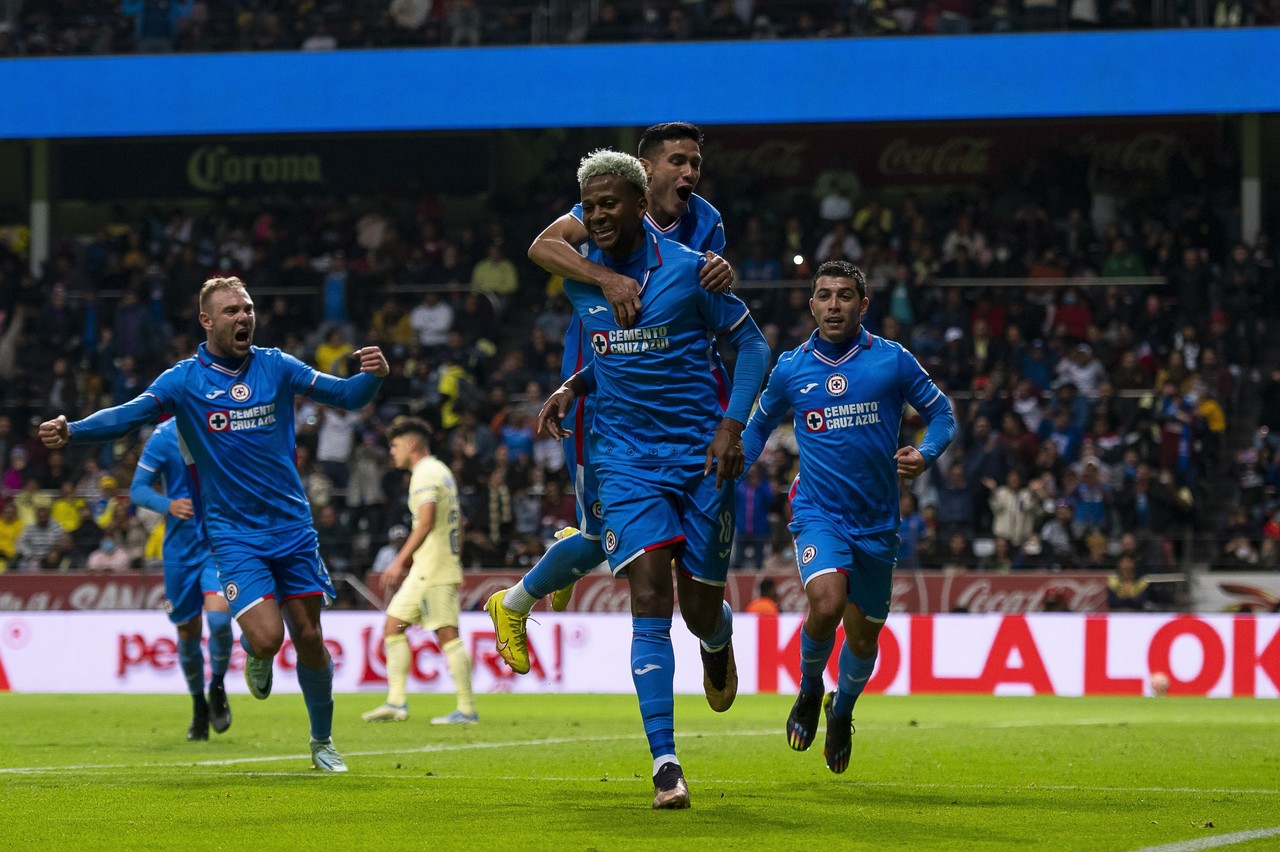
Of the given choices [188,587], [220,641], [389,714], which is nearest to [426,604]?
[389,714]

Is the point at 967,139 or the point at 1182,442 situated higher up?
the point at 967,139

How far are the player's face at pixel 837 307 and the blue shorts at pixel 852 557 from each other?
0.99 metres

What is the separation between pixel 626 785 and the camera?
8.95 metres

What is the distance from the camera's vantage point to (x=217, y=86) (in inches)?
1079

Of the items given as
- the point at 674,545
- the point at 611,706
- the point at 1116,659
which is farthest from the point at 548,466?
the point at 674,545

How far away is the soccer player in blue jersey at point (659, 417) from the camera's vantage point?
7.79m

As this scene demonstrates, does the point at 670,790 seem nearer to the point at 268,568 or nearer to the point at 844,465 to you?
the point at 844,465

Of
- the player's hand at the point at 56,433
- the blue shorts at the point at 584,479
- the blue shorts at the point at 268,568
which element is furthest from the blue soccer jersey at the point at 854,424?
the player's hand at the point at 56,433

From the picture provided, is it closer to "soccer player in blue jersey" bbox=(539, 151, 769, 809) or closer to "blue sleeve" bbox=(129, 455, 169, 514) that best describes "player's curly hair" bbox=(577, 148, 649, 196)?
"soccer player in blue jersey" bbox=(539, 151, 769, 809)

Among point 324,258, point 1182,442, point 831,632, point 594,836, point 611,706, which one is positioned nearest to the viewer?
point 594,836

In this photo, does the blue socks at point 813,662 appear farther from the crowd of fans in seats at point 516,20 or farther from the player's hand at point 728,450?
the crowd of fans in seats at point 516,20

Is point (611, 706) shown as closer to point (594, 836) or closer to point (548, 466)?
point (548, 466)

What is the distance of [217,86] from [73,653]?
10294 mm

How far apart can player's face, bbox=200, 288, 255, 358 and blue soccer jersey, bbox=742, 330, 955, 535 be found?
2.70 meters
